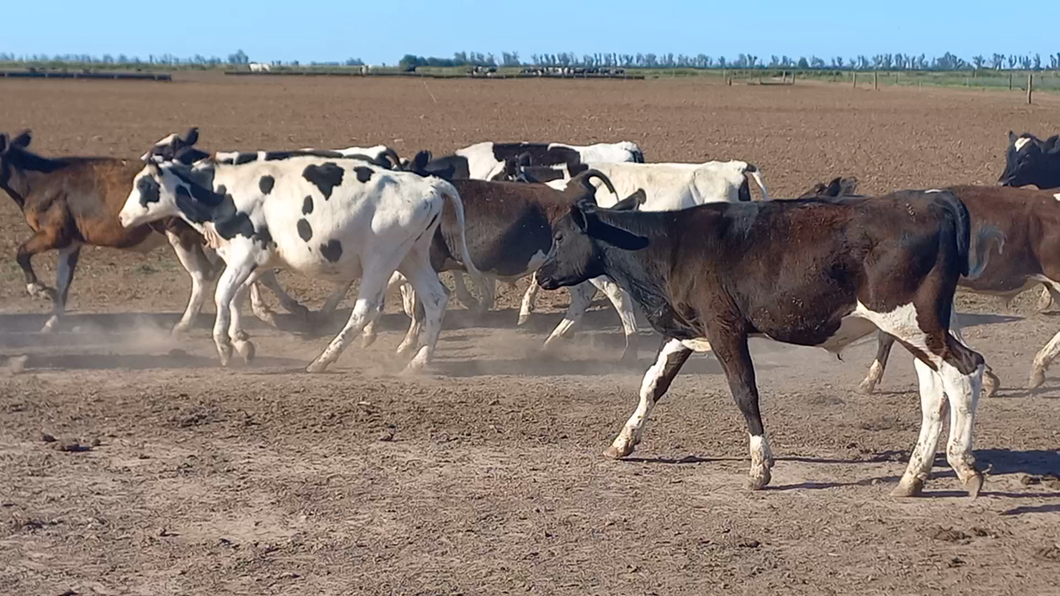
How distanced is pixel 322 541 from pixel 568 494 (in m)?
1.49

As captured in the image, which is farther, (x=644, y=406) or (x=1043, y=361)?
(x=1043, y=361)

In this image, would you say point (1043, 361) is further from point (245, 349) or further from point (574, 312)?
point (245, 349)

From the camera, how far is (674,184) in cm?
1387

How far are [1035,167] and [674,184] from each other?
533 centimetres

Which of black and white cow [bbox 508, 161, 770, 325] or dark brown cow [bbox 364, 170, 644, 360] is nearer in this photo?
dark brown cow [bbox 364, 170, 644, 360]

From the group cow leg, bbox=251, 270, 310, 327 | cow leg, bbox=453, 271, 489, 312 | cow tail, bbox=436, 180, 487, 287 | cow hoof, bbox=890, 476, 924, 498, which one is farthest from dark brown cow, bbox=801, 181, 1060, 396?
cow leg, bbox=251, 270, 310, 327

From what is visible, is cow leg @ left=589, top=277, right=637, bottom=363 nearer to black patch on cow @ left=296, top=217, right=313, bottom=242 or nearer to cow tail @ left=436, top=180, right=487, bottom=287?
cow tail @ left=436, top=180, right=487, bottom=287

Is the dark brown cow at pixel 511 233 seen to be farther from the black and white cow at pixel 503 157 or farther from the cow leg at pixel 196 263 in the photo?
the black and white cow at pixel 503 157

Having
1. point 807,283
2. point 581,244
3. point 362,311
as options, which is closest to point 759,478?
point 807,283

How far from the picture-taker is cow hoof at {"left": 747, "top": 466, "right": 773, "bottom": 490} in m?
7.96

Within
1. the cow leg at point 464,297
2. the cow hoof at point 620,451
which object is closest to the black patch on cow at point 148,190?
the cow leg at point 464,297

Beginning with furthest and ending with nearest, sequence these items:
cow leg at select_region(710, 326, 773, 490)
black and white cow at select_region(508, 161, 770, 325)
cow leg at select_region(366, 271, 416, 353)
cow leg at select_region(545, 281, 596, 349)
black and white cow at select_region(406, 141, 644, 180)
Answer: black and white cow at select_region(406, 141, 644, 180) < black and white cow at select_region(508, 161, 770, 325) < cow leg at select_region(545, 281, 596, 349) < cow leg at select_region(366, 271, 416, 353) < cow leg at select_region(710, 326, 773, 490)

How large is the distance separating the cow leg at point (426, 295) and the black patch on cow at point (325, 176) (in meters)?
0.85

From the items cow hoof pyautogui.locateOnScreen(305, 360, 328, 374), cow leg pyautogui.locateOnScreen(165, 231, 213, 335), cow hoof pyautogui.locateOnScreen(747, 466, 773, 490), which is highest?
cow leg pyautogui.locateOnScreen(165, 231, 213, 335)
